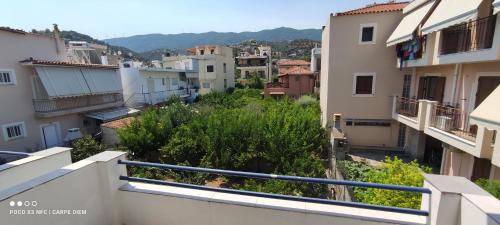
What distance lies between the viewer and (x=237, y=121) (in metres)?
13.7

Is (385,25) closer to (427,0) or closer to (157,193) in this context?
(427,0)

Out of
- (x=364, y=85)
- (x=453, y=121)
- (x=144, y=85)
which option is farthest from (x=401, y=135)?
(x=144, y=85)

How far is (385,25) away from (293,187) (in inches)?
450

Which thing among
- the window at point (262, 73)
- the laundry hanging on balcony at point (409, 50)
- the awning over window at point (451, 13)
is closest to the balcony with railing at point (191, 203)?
the awning over window at point (451, 13)

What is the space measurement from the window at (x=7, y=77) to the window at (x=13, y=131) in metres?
2.56

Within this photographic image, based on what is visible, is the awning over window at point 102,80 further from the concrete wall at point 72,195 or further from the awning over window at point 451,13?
the awning over window at point 451,13

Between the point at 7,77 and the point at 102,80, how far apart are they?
20.1 feet

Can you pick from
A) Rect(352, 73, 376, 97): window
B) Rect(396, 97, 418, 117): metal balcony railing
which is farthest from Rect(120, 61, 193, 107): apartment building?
Rect(396, 97, 418, 117): metal balcony railing

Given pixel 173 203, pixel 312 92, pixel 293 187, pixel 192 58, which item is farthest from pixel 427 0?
pixel 192 58

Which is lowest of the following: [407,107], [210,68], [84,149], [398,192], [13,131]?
[84,149]

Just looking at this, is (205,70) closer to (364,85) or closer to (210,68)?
(210,68)

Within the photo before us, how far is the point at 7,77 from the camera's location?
1433 cm

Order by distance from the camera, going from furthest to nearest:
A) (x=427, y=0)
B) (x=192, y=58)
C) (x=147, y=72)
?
(x=192, y=58) < (x=147, y=72) < (x=427, y=0)

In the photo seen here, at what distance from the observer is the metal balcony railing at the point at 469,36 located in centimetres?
852
